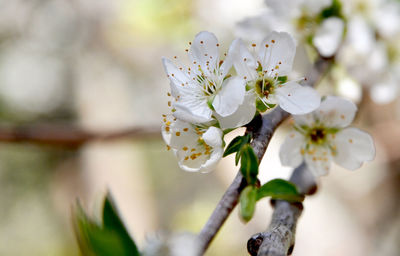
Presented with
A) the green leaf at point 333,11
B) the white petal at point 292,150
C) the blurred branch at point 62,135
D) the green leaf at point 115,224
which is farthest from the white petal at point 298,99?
the blurred branch at point 62,135

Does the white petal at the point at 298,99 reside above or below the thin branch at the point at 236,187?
above

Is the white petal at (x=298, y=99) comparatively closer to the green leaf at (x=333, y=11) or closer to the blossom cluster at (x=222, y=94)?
the blossom cluster at (x=222, y=94)

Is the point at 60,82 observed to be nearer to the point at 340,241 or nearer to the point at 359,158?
the point at 340,241

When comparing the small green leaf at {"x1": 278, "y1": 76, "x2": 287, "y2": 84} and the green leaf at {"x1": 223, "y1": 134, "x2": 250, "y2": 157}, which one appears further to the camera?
the small green leaf at {"x1": 278, "y1": 76, "x2": 287, "y2": 84}

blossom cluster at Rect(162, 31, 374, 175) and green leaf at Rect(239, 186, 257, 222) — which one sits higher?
blossom cluster at Rect(162, 31, 374, 175)

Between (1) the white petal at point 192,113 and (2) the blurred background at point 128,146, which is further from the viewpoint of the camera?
(2) the blurred background at point 128,146

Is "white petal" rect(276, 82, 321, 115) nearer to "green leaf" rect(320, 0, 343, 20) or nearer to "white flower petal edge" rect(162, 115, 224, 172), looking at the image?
"white flower petal edge" rect(162, 115, 224, 172)

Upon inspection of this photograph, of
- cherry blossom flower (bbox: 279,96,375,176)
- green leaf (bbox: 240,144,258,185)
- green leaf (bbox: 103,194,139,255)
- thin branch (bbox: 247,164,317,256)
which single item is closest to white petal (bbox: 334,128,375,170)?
cherry blossom flower (bbox: 279,96,375,176)
